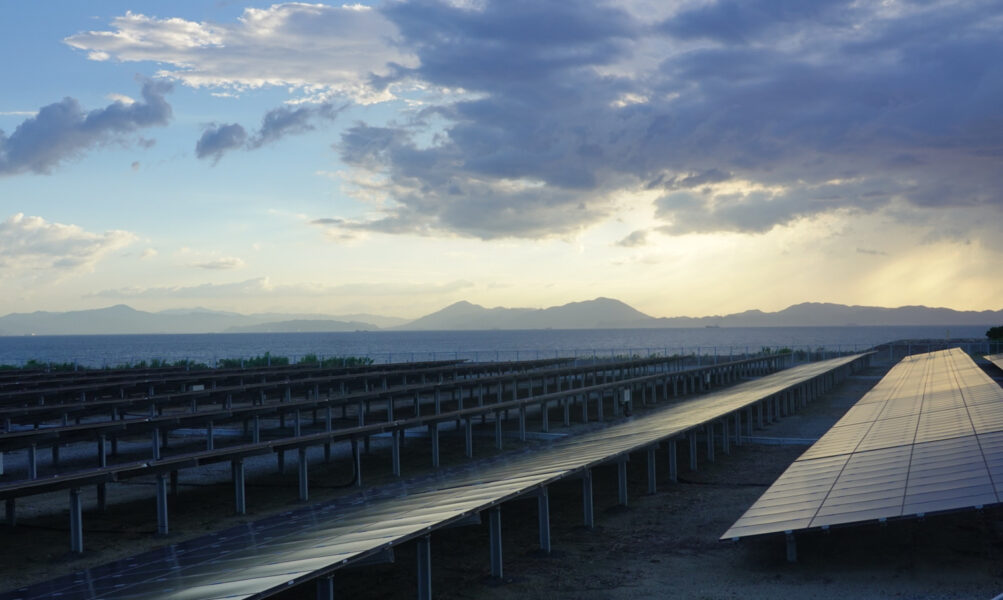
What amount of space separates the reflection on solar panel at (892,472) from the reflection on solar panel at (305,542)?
2405mm

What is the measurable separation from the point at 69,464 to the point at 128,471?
9.62 meters

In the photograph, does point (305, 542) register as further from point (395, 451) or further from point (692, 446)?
point (692, 446)

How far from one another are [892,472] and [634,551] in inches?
128

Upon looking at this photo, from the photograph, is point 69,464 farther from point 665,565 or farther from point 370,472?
point 665,565

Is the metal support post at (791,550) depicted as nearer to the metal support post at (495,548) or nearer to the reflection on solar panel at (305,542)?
the reflection on solar panel at (305,542)

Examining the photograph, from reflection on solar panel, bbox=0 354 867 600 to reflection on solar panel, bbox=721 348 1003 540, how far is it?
241 cm

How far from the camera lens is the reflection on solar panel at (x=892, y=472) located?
8086 millimetres

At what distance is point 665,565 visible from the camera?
957 centimetres

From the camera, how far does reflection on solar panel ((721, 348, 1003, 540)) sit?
8086mm

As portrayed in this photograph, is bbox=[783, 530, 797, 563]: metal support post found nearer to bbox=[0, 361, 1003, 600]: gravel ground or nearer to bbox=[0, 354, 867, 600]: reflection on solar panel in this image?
bbox=[0, 361, 1003, 600]: gravel ground

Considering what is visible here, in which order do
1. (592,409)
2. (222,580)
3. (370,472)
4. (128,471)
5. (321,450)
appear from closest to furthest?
1. (222,580)
2. (128,471)
3. (370,472)
4. (321,450)
5. (592,409)

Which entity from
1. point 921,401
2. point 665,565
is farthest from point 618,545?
point 921,401

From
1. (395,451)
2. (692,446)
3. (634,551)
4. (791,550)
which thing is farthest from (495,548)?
(692,446)

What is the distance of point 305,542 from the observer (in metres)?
7.52
